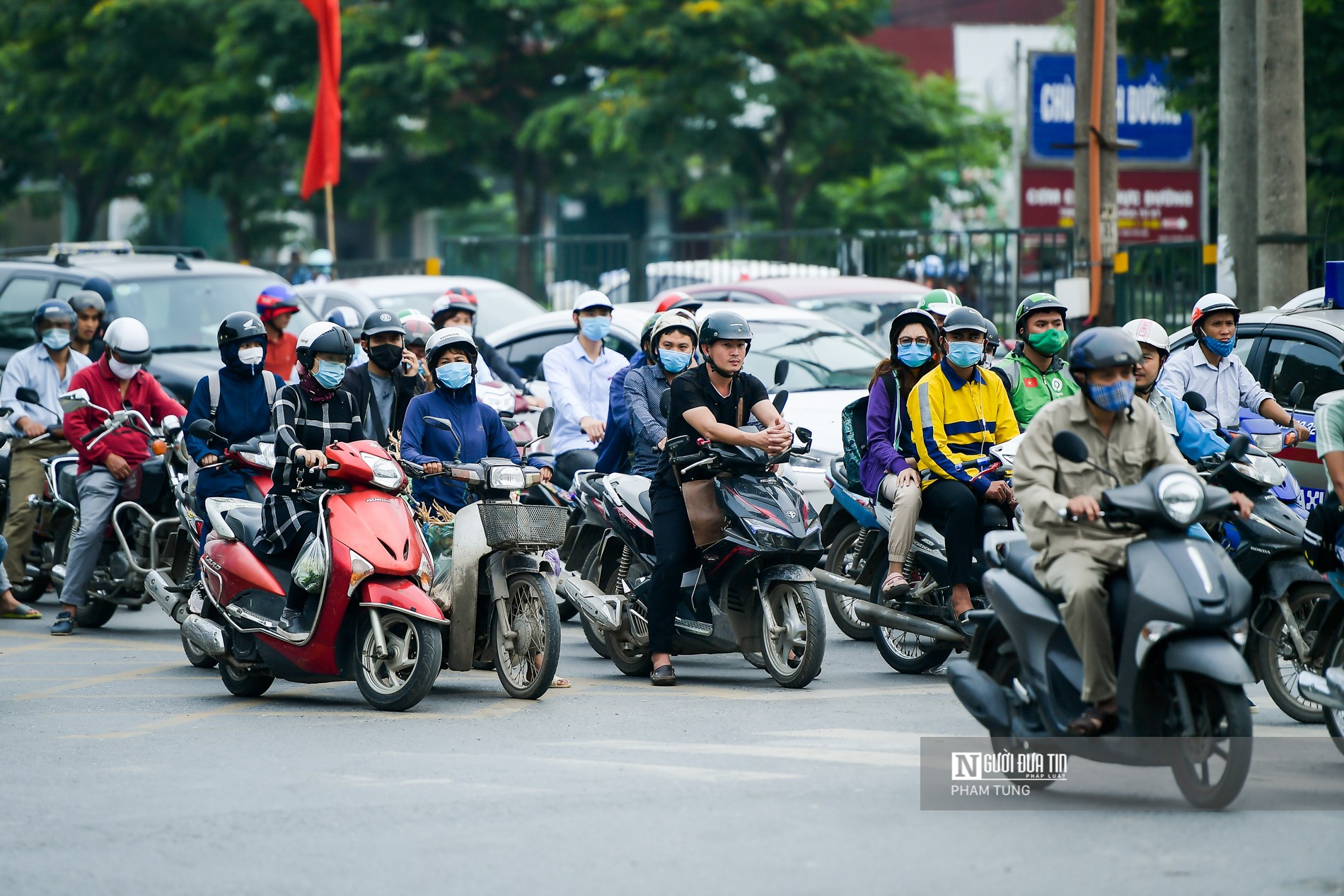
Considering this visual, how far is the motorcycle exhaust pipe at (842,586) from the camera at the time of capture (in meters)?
9.48

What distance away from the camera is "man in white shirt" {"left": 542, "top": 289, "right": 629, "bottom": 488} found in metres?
11.8

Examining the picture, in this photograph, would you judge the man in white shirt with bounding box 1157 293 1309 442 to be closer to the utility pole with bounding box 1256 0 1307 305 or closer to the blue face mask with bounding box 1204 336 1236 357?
the blue face mask with bounding box 1204 336 1236 357

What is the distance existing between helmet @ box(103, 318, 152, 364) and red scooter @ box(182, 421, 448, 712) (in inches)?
114

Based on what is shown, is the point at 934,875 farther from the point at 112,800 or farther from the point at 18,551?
the point at 18,551

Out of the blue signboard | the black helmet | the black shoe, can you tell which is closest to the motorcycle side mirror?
the black shoe

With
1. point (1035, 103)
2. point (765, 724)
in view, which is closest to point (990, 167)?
point (1035, 103)

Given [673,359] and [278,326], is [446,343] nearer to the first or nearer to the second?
[673,359]

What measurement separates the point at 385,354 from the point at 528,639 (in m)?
2.34

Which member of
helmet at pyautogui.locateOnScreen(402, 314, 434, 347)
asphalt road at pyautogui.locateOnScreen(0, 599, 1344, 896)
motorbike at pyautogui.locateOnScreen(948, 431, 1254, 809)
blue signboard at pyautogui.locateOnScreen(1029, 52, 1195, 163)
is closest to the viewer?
asphalt road at pyautogui.locateOnScreen(0, 599, 1344, 896)

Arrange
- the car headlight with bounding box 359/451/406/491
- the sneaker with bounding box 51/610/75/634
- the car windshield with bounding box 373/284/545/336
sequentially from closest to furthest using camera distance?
the car headlight with bounding box 359/451/406/491
the sneaker with bounding box 51/610/75/634
the car windshield with bounding box 373/284/545/336

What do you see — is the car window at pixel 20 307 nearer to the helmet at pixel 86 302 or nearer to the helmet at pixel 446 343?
the helmet at pixel 86 302

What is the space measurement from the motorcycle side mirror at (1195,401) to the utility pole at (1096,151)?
21.5ft

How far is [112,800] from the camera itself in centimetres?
674

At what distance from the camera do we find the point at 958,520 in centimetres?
883
